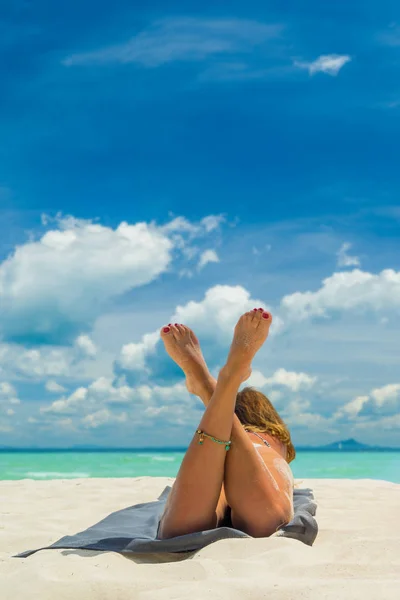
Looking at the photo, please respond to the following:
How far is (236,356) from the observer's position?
2.70 metres

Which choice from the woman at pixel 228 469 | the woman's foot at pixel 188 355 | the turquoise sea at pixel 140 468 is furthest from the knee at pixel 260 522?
the turquoise sea at pixel 140 468

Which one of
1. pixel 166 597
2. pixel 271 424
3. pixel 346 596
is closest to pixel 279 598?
pixel 346 596

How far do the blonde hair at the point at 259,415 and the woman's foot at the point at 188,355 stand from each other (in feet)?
1.66

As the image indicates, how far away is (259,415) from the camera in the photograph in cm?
341

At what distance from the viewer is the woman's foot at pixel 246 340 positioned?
2635 mm

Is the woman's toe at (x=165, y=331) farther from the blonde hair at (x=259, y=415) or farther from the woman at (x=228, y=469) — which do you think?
the blonde hair at (x=259, y=415)

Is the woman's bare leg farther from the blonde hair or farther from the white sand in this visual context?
the blonde hair

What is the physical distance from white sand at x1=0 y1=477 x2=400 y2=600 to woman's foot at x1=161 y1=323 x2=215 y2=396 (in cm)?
74

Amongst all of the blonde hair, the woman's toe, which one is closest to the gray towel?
the blonde hair

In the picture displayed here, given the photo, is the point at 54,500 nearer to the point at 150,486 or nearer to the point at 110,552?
the point at 150,486

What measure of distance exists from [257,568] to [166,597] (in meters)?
0.48

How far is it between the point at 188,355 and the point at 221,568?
1.11 metres

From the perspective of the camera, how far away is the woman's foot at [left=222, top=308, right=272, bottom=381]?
2.63 m

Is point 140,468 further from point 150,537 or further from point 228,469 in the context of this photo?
point 228,469
